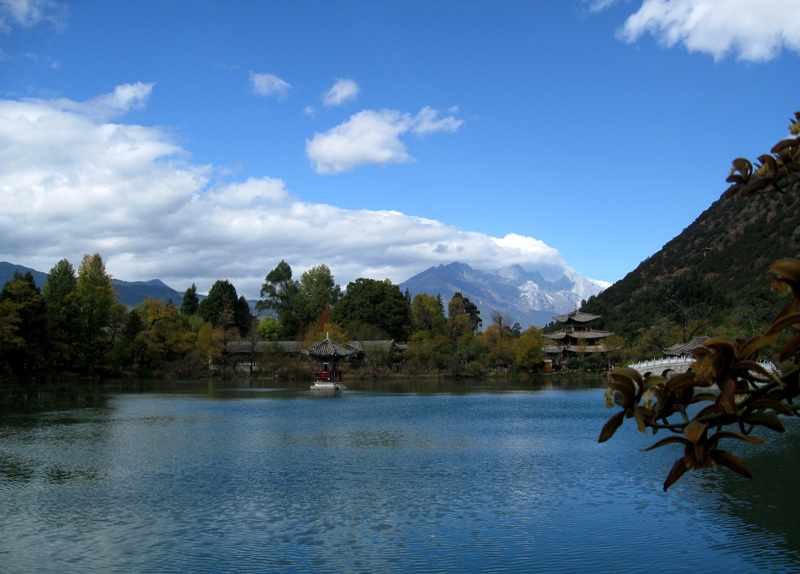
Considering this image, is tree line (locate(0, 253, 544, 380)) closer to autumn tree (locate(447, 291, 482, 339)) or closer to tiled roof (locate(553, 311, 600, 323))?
autumn tree (locate(447, 291, 482, 339))

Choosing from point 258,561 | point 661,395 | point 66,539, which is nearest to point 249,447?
point 66,539

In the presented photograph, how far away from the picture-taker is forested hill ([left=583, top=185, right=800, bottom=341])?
177 feet

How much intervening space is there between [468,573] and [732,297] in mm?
60240

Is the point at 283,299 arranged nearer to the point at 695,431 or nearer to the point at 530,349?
the point at 530,349

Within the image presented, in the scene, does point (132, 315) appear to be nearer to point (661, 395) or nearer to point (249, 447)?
point (249, 447)

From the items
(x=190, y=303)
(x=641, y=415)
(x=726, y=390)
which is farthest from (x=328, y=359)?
(x=726, y=390)

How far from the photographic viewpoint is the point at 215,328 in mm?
59938

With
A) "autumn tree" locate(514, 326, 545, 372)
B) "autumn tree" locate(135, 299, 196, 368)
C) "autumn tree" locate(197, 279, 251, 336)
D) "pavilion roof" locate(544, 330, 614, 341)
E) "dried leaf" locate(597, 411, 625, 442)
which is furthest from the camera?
"autumn tree" locate(197, 279, 251, 336)

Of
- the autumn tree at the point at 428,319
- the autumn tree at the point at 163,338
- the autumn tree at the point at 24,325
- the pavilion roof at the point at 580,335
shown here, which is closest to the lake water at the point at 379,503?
the autumn tree at the point at 24,325

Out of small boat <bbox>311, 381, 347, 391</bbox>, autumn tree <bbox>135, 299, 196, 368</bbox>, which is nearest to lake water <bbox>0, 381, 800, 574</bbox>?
small boat <bbox>311, 381, 347, 391</bbox>

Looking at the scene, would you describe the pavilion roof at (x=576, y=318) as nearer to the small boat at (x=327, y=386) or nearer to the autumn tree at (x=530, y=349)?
the autumn tree at (x=530, y=349)

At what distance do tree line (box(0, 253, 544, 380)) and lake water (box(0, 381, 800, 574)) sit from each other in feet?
82.5

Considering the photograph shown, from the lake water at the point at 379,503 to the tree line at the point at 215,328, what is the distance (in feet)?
82.5

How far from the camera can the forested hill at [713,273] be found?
54.0 m
